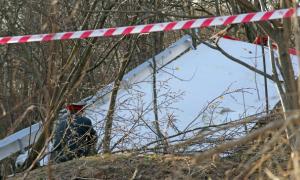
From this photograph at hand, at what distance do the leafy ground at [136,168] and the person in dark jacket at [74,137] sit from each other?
0.31 m

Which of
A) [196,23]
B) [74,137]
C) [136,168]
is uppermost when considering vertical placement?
[196,23]

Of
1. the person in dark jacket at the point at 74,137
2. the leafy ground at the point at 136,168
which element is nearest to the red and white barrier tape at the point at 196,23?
the person in dark jacket at the point at 74,137

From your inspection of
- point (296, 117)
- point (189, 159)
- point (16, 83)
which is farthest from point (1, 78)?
point (296, 117)

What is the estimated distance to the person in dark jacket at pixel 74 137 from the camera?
5.29 m

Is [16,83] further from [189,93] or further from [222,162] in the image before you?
[222,162]

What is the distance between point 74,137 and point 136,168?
3.36 feet

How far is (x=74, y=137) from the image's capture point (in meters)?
5.41

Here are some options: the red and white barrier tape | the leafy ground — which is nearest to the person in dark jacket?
the leafy ground

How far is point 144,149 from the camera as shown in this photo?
5.21m

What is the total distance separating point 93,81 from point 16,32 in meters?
1.66

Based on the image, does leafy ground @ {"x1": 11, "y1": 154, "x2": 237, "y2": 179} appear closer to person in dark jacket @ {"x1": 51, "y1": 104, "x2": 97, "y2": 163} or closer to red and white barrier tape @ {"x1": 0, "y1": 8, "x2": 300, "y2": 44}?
person in dark jacket @ {"x1": 51, "y1": 104, "x2": 97, "y2": 163}

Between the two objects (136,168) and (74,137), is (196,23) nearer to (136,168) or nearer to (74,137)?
(136,168)

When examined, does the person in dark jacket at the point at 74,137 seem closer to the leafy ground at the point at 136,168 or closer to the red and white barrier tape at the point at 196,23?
the leafy ground at the point at 136,168

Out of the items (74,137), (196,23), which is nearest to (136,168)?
(74,137)
